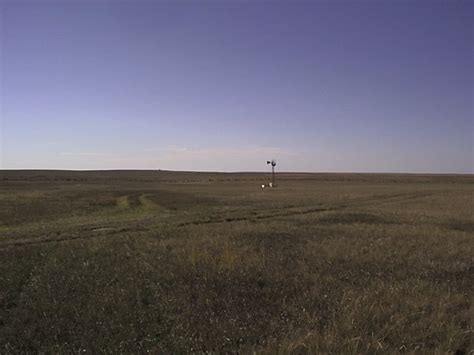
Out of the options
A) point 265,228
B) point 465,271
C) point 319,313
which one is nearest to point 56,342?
point 319,313

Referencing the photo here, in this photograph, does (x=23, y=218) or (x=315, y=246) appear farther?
(x=23, y=218)

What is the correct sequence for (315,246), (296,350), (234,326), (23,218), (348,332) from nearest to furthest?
1. (296,350)
2. (348,332)
3. (234,326)
4. (315,246)
5. (23,218)

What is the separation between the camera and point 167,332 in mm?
6801

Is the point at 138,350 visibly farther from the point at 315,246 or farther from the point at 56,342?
the point at 315,246

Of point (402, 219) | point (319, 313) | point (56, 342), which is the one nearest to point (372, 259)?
point (319, 313)

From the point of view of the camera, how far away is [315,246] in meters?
14.3

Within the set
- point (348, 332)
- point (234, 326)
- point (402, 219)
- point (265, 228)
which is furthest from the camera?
point (402, 219)

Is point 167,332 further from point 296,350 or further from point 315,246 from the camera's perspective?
point 315,246

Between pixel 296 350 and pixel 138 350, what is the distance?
88.3 inches

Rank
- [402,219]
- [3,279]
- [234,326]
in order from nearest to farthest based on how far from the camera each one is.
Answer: [234,326] < [3,279] < [402,219]

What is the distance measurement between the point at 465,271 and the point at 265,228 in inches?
378

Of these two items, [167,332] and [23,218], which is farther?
[23,218]

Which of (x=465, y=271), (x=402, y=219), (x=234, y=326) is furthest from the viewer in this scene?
(x=402, y=219)

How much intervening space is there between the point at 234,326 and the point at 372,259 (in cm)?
641
